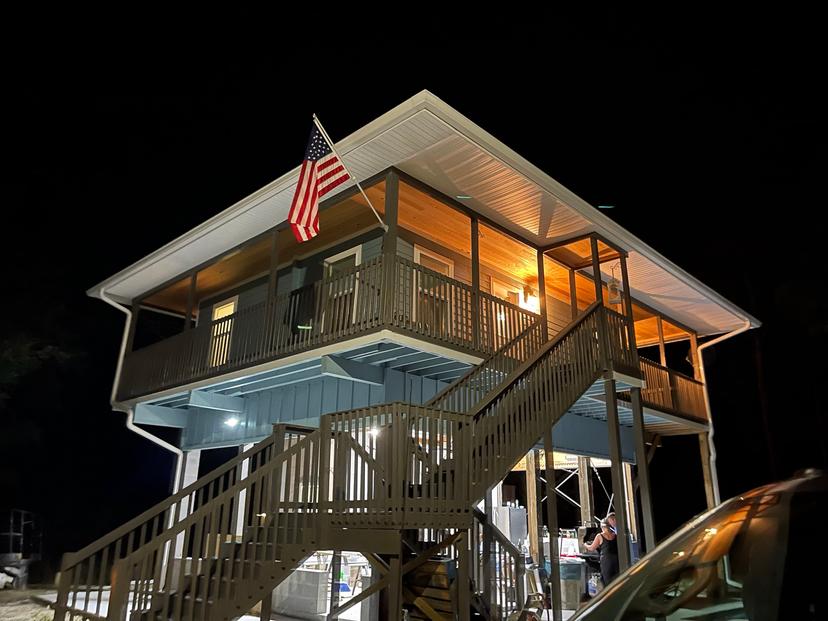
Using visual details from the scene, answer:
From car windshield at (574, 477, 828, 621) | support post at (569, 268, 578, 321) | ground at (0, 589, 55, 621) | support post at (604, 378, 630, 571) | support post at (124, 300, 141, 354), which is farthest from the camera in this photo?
support post at (124, 300, 141, 354)

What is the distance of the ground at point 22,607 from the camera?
466 inches

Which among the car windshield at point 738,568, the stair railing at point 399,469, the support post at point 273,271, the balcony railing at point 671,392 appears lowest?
the car windshield at point 738,568

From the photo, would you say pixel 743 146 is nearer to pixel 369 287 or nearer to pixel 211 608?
pixel 369 287

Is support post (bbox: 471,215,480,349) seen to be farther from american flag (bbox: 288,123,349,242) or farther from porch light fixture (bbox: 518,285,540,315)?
porch light fixture (bbox: 518,285,540,315)

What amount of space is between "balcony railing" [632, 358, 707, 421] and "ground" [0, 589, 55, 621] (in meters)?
13.3

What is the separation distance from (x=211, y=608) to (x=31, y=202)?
3436 centimetres

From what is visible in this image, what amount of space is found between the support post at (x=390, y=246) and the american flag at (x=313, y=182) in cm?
97

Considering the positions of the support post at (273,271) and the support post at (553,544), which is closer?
the support post at (553,544)

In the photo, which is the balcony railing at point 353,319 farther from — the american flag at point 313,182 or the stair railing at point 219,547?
the stair railing at point 219,547

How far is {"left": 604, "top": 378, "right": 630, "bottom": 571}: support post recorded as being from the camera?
1027cm

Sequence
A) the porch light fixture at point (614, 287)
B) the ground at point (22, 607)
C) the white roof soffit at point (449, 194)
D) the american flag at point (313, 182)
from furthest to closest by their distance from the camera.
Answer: the porch light fixture at point (614, 287) → the ground at point (22, 607) → the american flag at point (313, 182) → the white roof soffit at point (449, 194)

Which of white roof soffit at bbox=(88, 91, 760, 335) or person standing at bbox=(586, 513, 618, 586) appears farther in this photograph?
person standing at bbox=(586, 513, 618, 586)

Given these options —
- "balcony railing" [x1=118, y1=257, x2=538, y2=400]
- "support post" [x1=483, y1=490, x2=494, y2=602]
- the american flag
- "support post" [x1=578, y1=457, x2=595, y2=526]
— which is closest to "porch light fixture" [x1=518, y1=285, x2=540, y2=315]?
"balcony railing" [x1=118, y1=257, x2=538, y2=400]

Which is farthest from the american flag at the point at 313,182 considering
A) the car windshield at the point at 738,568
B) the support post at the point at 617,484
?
the car windshield at the point at 738,568
